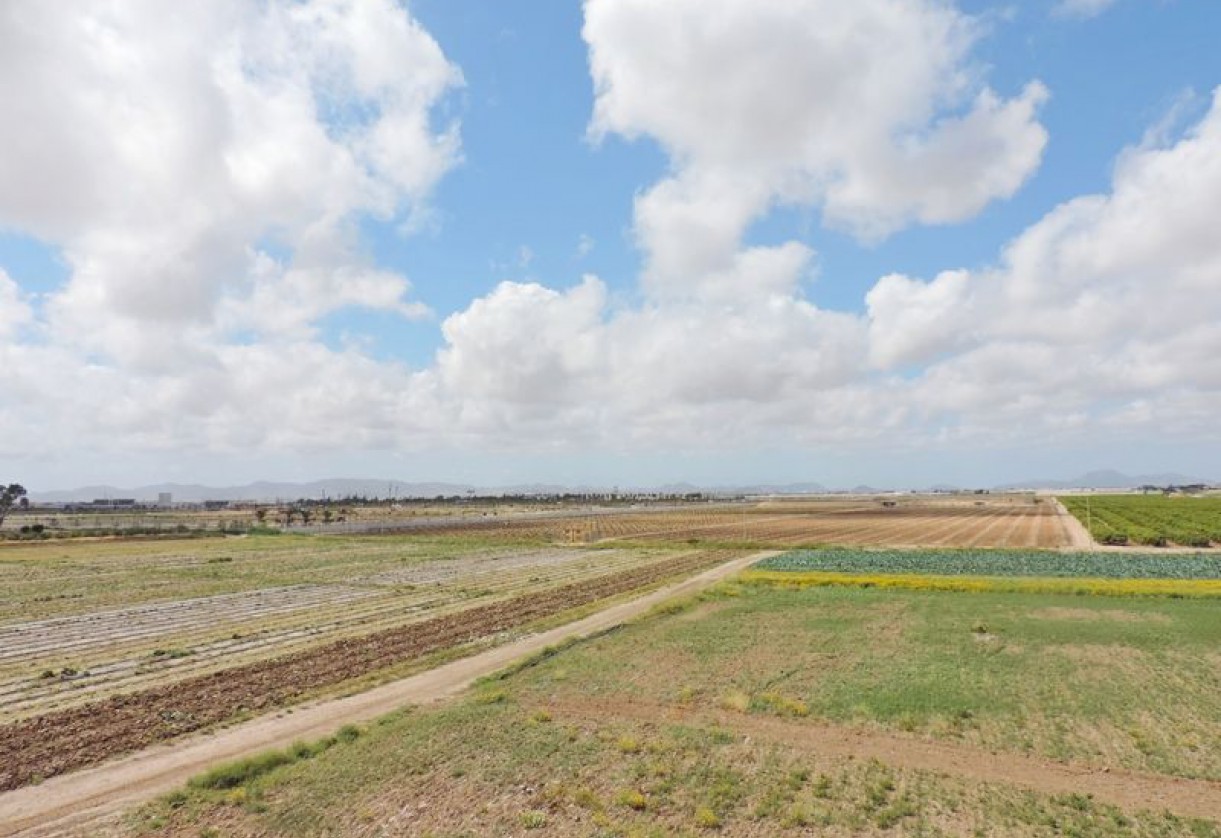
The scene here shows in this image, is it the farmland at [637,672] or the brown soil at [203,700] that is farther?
the brown soil at [203,700]

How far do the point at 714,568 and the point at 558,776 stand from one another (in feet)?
150

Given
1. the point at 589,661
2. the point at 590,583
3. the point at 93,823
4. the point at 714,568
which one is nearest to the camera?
the point at 93,823

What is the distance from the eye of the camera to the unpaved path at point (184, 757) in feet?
46.5

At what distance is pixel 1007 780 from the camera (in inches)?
599

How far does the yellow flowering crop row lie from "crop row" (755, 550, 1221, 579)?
421 centimetres

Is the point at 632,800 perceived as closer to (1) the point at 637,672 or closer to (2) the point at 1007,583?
(1) the point at 637,672

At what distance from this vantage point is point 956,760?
16.3m

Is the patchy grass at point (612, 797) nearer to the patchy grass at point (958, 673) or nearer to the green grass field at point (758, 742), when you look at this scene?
the green grass field at point (758, 742)

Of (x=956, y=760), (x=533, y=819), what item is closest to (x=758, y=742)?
(x=956, y=760)

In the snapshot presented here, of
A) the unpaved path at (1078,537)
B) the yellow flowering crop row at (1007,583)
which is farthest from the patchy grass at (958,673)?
the unpaved path at (1078,537)

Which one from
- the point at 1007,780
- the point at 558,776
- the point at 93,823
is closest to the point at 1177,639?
the point at 1007,780

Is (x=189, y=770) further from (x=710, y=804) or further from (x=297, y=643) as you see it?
(x=297, y=643)

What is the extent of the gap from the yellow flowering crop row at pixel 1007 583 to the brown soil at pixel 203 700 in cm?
2059

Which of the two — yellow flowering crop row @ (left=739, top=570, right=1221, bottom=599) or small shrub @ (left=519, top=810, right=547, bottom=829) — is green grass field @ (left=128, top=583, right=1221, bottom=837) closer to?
small shrub @ (left=519, top=810, right=547, bottom=829)
